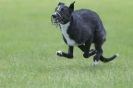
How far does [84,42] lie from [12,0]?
22953 mm

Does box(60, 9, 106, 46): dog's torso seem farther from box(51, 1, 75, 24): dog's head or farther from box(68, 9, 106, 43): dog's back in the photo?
box(51, 1, 75, 24): dog's head

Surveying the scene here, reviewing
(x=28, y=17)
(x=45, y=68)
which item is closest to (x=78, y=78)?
(x=45, y=68)

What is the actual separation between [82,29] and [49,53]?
3503mm

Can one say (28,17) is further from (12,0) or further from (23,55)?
(23,55)

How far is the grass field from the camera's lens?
11.7 meters

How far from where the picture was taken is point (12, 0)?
36.4m

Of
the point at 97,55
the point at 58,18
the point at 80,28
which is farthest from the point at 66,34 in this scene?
the point at 97,55

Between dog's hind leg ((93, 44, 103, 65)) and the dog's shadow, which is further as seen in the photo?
dog's hind leg ((93, 44, 103, 65))

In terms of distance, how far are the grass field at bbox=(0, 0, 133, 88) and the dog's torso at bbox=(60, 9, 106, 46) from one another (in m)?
0.59

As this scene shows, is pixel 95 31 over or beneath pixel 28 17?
over

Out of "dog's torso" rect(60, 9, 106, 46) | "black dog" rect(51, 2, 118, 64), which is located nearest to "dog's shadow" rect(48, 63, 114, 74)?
"black dog" rect(51, 2, 118, 64)

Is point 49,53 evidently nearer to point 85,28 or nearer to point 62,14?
point 85,28

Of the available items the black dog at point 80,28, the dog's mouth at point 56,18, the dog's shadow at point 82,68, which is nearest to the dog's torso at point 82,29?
the black dog at point 80,28

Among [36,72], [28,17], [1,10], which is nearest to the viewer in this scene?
[36,72]
